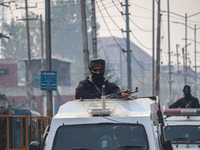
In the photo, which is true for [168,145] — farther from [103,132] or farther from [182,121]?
[182,121]

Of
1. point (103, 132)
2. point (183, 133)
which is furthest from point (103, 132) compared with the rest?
point (183, 133)

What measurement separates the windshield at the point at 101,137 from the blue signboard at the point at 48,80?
1214 cm

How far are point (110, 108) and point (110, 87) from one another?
1376mm

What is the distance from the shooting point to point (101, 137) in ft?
24.5

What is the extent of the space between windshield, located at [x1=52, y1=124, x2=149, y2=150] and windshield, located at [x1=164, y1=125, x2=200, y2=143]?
6.40m

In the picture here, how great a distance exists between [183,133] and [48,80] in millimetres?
7217

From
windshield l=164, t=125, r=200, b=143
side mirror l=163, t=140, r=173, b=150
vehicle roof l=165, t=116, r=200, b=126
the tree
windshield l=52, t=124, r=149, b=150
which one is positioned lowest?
windshield l=164, t=125, r=200, b=143

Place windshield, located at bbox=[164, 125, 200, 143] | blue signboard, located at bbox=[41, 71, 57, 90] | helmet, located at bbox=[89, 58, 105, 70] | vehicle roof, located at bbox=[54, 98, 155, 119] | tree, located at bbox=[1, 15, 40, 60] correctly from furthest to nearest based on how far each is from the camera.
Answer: tree, located at bbox=[1, 15, 40, 60] → blue signboard, located at bbox=[41, 71, 57, 90] → windshield, located at bbox=[164, 125, 200, 143] → helmet, located at bbox=[89, 58, 105, 70] → vehicle roof, located at bbox=[54, 98, 155, 119]

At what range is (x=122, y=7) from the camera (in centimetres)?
3941

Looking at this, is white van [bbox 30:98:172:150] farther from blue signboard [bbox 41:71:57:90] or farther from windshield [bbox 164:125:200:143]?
blue signboard [bbox 41:71:57:90]

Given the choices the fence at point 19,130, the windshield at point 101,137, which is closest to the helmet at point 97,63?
the windshield at point 101,137

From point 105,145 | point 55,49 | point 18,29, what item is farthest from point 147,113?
point 55,49

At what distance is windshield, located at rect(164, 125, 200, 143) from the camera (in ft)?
45.0

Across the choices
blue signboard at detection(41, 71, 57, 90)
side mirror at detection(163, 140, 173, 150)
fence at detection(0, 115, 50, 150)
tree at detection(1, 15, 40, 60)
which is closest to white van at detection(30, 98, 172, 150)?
side mirror at detection(163, 140, 173, 150)
